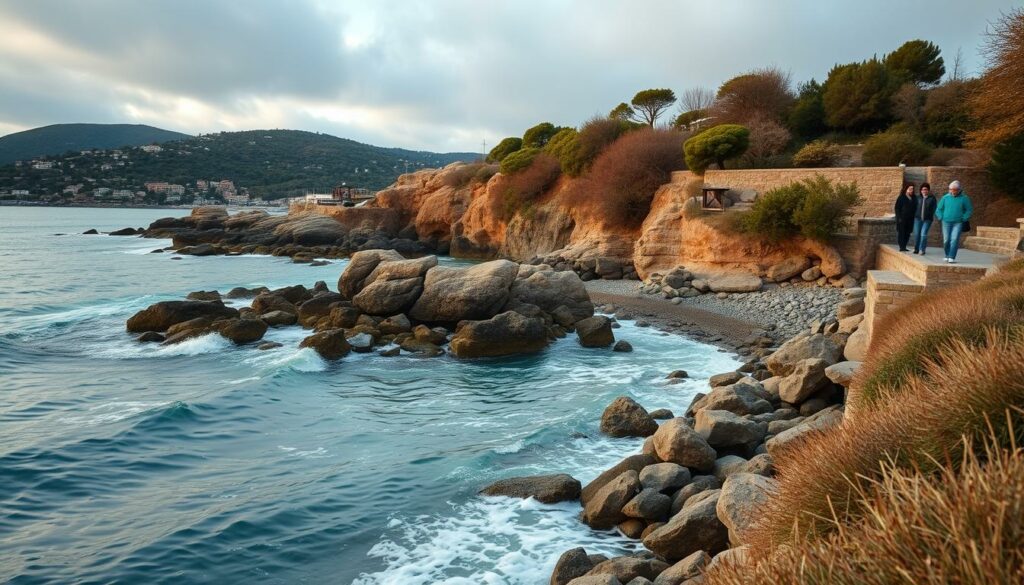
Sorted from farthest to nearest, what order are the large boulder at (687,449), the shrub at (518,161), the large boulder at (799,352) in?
the shrub at (518,161) < the large boulder at (799,352) < the large boulder at (687,449)

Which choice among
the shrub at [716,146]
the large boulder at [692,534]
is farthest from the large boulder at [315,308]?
the shrub at [716,146]

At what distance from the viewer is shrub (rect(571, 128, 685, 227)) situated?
1255 inches

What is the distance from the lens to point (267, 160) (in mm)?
138000

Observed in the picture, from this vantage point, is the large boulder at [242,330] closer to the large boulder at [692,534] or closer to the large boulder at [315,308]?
the large boulder at [315,308]

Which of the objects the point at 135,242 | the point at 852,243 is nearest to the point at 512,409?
the point at 852,243

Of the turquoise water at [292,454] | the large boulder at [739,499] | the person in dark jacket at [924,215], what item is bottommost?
the turquoise water at [292,454]

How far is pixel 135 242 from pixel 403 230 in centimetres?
2371

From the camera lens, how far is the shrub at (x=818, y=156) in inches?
1140

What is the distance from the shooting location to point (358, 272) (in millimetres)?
21891

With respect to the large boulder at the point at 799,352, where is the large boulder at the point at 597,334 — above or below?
below

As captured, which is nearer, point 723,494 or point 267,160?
point 723,494

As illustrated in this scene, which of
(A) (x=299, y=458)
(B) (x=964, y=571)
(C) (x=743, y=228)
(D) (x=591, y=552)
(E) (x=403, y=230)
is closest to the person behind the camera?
(B) (x=964, y=571)

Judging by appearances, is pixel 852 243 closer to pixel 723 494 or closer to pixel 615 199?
pixel 615 199

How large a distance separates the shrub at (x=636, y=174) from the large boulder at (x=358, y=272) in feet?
45.6
